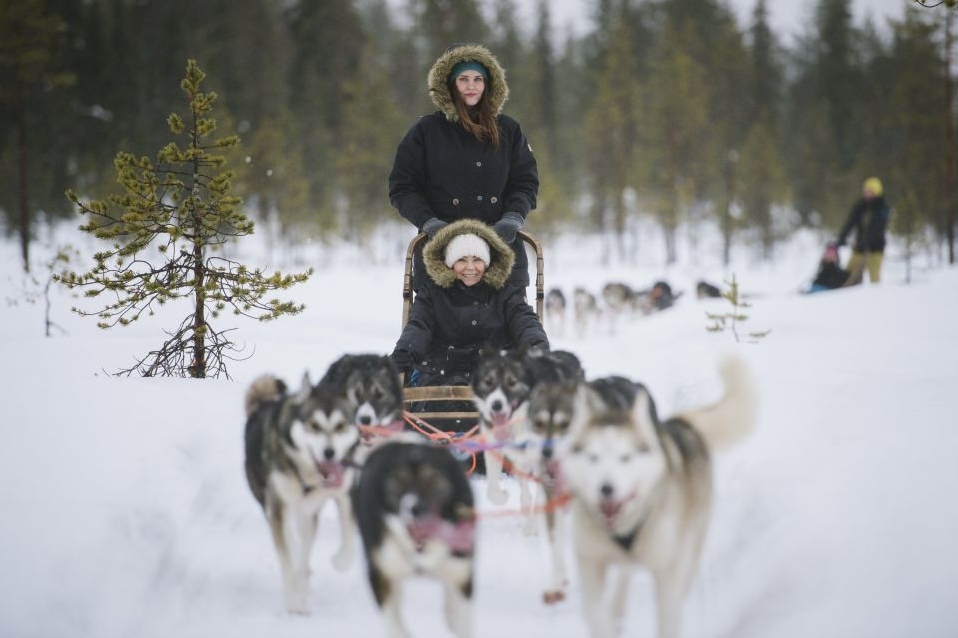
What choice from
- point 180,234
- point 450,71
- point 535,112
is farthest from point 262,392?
point 535,112

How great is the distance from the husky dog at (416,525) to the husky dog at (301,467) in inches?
12.7

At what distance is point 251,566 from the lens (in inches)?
121

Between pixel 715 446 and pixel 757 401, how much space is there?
24 centimetres

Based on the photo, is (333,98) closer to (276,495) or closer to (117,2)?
(117,2)

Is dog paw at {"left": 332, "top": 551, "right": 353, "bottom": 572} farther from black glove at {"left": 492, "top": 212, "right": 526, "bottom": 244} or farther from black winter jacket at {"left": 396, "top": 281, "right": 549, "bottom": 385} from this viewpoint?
black glove at {"left": 492, "top": 212, "right": 526, "bottom": 244}

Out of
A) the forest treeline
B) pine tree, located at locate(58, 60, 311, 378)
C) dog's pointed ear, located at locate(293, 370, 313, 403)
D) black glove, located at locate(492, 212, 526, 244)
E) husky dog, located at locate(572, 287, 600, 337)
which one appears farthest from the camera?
the forest treeline

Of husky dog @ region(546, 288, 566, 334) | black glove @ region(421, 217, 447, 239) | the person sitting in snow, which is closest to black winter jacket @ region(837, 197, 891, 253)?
the person sitting in snow

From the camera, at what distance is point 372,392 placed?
3252 millimetres

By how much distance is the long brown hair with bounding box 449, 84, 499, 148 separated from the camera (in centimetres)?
474

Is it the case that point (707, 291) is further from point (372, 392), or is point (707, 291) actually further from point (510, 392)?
point (372, 392)

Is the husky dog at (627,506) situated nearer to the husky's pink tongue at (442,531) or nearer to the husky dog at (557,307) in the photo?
the husky's pink tongue at (442,531)

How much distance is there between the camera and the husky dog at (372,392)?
10.00ft

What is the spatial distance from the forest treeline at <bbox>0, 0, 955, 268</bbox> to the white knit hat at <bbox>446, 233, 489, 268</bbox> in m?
17.1

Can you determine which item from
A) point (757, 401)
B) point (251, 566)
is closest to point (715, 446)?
point (757, 401)
